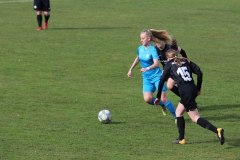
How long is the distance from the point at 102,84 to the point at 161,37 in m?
4.57

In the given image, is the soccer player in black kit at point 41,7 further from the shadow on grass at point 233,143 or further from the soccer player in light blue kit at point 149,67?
the shadow on grass at point 233,143

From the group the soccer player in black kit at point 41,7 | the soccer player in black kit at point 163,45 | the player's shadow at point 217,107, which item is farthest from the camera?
the soccer player in black kit at point 41,7

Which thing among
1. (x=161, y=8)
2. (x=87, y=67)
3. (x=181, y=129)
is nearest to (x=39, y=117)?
(x=181, y=129)

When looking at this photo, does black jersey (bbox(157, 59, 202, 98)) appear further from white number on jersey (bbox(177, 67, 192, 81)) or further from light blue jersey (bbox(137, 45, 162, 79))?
light blue jersey (bbox(137, 45, 162, 79))

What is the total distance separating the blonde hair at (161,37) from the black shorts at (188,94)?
2054 mm

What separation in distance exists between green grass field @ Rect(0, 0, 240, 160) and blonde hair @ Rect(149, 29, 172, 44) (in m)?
1.89

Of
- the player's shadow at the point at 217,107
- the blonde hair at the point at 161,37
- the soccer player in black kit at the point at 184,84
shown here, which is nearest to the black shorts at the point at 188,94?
the soccer player in black kit at the point at 184,84

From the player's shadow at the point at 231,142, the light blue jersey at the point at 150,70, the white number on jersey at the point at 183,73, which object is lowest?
the player's shadow at the point at 231,142

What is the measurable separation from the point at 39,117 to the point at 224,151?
4.74m

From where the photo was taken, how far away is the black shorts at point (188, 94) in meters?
11.9

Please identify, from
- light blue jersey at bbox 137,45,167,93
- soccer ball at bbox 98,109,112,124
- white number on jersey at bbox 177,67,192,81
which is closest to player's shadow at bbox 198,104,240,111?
light blue jersey at bbox 137,45,167,93

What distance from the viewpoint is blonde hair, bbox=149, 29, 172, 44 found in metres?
13.6

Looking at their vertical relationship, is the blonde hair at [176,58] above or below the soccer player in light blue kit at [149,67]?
above

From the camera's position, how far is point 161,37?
13.8 metres
